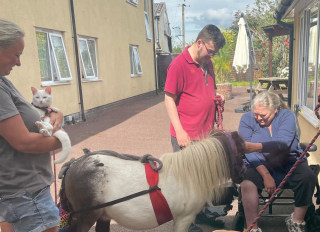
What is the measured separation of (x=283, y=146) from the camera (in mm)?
2727

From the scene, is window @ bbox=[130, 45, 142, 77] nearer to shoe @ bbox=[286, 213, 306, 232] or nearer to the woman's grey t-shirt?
shoe @ bbox=[286, 213, 306, 232]

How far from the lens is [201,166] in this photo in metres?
2.21

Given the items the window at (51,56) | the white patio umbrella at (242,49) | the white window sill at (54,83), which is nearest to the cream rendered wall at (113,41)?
the white window sill at (54,83)

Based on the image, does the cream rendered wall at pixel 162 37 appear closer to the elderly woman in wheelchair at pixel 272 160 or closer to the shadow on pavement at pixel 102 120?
the shadow on pavement at pixel 102 120

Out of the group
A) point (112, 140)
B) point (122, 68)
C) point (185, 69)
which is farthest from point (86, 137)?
point (122, 68)

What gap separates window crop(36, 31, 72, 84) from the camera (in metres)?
7.83

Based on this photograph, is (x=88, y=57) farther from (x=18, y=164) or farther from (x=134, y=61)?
(x=18, y=164)

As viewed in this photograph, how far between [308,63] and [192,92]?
358 cm

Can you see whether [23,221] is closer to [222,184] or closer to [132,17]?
[222,184]

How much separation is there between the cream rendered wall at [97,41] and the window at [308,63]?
20.1ft

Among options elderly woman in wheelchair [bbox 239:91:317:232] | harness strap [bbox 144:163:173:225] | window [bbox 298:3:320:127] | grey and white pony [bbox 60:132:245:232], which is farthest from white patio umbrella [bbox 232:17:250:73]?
harness strap [bbox 144:163:173:225]

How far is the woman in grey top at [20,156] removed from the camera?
4.69ft

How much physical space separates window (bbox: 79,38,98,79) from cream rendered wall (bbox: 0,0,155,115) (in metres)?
0.20

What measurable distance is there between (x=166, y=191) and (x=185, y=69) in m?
1.21
